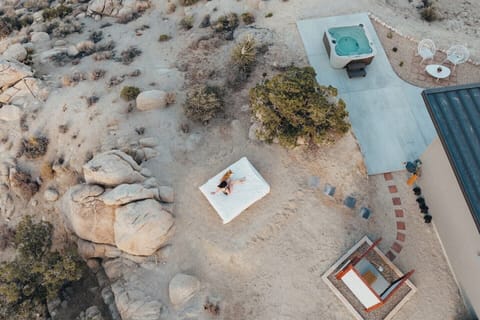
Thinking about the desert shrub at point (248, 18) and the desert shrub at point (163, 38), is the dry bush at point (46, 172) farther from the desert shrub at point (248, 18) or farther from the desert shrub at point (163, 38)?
the desert shrub at point (248, 18)

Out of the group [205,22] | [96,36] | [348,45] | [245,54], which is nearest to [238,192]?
[245,54]

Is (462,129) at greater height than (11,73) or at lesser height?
lesser

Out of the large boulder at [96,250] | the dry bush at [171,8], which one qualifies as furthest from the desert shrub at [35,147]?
the dry bush at [171,8]

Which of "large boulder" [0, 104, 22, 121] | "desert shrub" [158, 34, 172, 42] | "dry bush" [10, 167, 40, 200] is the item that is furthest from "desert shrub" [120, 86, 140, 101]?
"dry bush" [10, 167, 40, 200]

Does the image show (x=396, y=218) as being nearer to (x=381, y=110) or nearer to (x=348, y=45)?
(x=381, y=110)

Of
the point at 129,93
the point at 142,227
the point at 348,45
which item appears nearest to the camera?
the point at 142,227

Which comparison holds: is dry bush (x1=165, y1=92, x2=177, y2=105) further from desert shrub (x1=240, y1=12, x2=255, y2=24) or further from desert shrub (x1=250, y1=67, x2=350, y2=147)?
desert shrub (x1=240, y1=12, x2=255, y2=24)
